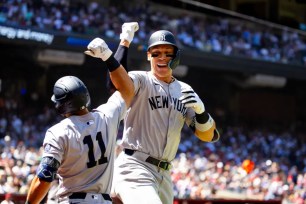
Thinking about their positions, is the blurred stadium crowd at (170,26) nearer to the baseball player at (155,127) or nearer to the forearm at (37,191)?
the baseball player at (155,127)

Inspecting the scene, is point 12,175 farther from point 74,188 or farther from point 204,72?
point 204,72

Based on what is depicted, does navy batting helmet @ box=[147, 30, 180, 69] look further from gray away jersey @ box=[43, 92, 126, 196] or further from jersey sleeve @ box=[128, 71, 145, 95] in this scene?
gray away jersey @ box=[43, 92, 126, 196]

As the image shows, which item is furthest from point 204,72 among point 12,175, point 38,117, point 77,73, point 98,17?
point 12,175

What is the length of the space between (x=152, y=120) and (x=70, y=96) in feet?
3.33

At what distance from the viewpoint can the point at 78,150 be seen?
415 cm

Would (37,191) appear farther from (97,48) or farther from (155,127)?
(155,127)

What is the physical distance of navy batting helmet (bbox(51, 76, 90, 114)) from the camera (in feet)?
13.9

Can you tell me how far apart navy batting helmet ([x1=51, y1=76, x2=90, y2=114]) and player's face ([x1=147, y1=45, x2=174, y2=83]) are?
3.41 ft

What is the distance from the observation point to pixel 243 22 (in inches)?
1059

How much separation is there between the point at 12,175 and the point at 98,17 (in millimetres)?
9465

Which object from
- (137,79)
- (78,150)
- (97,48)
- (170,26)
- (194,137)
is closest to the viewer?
(78,150)

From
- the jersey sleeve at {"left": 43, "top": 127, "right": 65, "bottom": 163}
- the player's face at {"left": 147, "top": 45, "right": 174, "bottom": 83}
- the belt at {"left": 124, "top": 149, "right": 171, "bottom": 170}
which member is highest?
the player's face at {"left": 147, "top": 45, "right": 174, "bottom": 83}

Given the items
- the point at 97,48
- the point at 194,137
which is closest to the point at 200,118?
the point at 97,48

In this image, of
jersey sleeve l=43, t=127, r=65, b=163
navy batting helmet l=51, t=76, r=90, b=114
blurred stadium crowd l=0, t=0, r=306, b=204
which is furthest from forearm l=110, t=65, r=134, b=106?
blurred stadium crowd l=0, t=0, r=306, b=204
